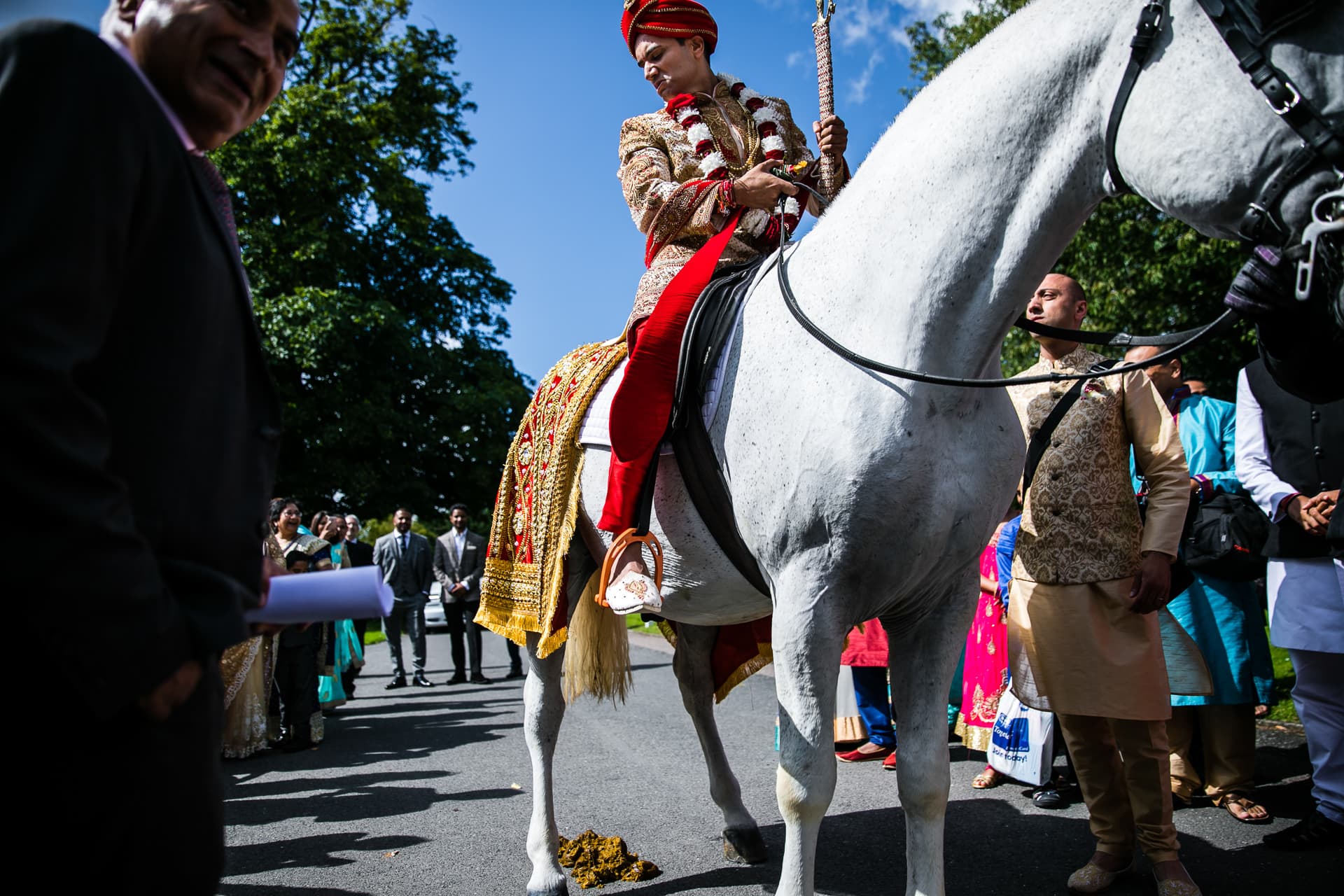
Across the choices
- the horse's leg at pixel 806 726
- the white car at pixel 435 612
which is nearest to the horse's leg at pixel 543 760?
the horse's leg at pixel 806 726

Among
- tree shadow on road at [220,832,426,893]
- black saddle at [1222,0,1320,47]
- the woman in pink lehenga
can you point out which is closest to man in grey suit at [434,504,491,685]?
tree shadow on road at [220,832,426,893]

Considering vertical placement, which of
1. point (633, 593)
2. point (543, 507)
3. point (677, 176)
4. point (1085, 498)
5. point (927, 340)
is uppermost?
point (677, 176)

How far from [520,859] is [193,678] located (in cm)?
338

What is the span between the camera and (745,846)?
3865mm

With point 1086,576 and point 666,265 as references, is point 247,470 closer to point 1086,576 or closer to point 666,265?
point 666,265

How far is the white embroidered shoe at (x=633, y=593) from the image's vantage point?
2.91 m

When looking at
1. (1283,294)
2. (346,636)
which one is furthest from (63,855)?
(346,636)

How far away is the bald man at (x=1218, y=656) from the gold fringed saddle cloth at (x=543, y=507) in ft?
7.91

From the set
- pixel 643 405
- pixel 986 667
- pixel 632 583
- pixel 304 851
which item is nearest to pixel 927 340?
pixel 643 405

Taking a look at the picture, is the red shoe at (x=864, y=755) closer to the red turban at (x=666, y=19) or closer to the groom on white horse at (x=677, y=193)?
the groom on white horse at (x=677, y=193)

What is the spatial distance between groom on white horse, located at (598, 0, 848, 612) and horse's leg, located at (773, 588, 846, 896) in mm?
578

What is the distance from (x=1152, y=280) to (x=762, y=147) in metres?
13.2

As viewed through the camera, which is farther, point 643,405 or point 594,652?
point 594,652

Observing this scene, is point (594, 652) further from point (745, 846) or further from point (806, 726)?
point (806, 726)
